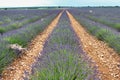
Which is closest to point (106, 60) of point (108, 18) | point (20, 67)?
point (20, 67)

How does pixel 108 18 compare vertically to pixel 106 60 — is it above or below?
below

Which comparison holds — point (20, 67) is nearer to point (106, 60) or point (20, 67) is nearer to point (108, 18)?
point (106, 60)

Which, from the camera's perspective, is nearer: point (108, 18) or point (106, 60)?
point (106, 60)

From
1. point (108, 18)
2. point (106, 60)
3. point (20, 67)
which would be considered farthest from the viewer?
point (108, 18)

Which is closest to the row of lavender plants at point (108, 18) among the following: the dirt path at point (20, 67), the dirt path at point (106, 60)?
the dirt path at point (106, 60)

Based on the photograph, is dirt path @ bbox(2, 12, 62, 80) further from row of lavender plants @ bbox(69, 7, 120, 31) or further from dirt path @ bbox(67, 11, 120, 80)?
row of lavender plants @ bbox(69, 7, 120, 31)

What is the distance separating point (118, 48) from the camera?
9188mm

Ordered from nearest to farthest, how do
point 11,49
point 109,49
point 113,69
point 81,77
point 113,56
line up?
point 81,77, point 113,69, point 11,49, point 113,56, point 109,49

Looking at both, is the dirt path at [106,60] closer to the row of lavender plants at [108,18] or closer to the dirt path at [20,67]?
the dirt path at [20,67]

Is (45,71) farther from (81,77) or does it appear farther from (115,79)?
(115,79)

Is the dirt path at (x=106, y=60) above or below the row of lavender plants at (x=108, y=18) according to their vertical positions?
above

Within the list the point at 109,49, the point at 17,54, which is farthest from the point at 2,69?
the point at 109,49

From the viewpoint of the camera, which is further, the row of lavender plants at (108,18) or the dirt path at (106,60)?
the row of lavender plants at (108,18)

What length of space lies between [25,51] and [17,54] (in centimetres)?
99
